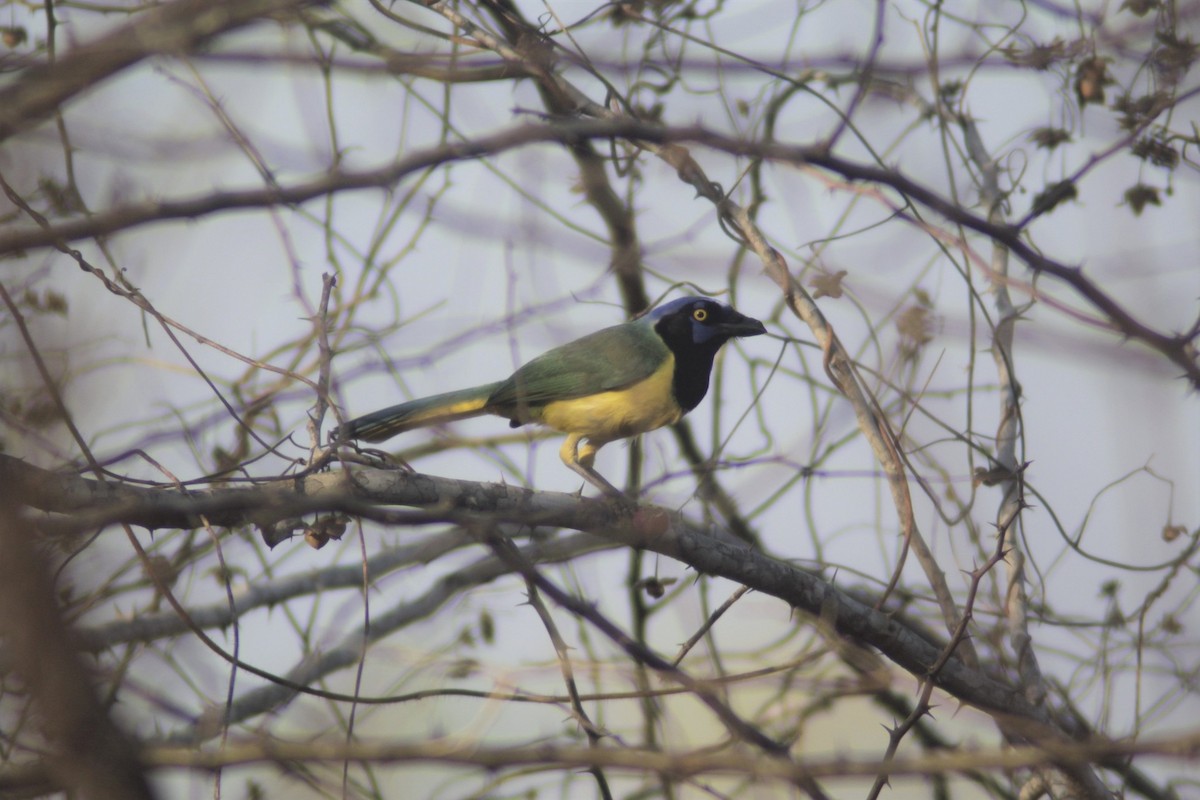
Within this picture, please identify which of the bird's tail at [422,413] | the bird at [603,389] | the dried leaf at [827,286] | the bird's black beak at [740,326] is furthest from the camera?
the bird's black beak at [740,326]

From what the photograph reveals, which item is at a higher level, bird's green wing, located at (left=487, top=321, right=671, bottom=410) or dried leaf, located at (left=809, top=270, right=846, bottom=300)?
bird's green wing, located at (left=487, top=321, right=671, bottom=410)

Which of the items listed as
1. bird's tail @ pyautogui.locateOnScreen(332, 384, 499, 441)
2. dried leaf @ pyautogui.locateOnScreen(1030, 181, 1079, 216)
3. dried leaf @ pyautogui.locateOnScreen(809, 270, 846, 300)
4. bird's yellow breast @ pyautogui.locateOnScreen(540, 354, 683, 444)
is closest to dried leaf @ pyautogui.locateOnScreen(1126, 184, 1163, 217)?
dried leaf @ pyautogui.locateOnScreen(1030, 181, 1079, 216)

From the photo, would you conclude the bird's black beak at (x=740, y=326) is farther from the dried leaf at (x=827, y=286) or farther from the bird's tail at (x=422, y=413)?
the dried leaf at (x=827, y=286)

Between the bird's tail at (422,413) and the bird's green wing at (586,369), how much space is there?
0.33 ft

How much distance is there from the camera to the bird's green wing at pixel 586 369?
632cm

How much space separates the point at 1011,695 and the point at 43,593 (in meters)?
4.02

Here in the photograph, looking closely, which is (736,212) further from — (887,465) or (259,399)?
(259,399)

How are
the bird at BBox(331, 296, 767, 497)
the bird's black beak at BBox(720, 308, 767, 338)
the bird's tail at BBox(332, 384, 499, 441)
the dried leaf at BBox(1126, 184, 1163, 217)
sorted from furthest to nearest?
the bird's black beak at BBox(720, 308, 767, 338) < the bird at BBox(331, 296, 767, 497) < the bird's tail at BBox(332, 384, 499, 441) < the dried leaf at BBox(1126, 184, 1163, 217)

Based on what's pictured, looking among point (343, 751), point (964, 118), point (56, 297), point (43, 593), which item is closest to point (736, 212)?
point (964, 118)

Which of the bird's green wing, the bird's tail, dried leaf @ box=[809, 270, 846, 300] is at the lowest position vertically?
dried leaf @ box=[809, 270, 846, 300]

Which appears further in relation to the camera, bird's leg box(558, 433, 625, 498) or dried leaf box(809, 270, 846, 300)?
bird's leg box(558, 433, 625, 498)

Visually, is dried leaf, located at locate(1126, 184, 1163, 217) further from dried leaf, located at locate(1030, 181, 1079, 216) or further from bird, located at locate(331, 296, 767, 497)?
bird, located at locate(331, 296, 767, 497)

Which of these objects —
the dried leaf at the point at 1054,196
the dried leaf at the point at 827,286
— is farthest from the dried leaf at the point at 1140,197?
the dried leaf at the point at 827,286

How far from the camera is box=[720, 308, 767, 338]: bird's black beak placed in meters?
6.69
